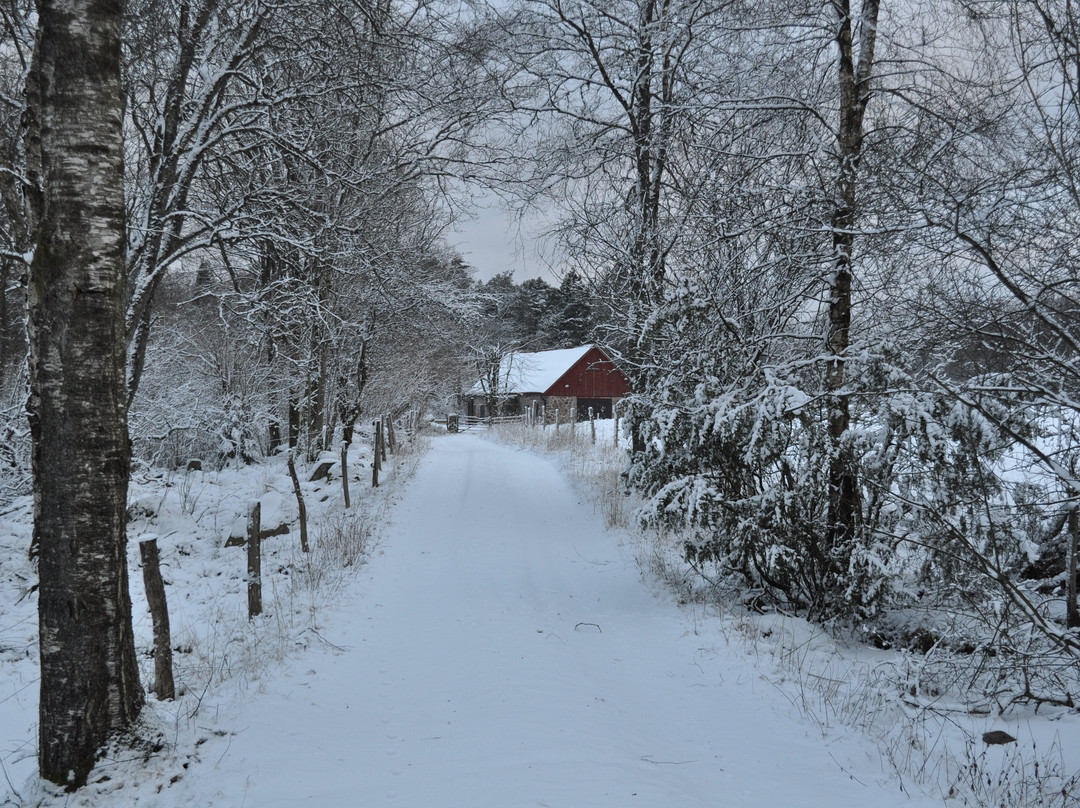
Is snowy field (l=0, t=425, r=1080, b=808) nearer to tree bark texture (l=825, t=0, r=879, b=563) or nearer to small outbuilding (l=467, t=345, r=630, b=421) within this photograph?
tree bark texture (l=825, t=0, r=879, b=563)

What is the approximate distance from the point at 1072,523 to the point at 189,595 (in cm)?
873

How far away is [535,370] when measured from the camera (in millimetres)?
47031

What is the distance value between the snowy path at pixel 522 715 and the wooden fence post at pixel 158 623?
0.60 meters

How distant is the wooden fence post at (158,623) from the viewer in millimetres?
4227

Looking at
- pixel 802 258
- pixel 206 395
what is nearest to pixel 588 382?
pixel 206 395

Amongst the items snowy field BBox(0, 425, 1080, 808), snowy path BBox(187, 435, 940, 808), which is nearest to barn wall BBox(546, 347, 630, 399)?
snowy field BBox(0, 425, 1080, 808)

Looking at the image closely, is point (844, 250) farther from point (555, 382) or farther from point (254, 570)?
point (555, 382)

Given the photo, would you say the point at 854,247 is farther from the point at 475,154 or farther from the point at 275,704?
the point at 475,154

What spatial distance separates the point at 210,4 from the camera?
7.39 metres

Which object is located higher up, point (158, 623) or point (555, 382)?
point (555, 382)

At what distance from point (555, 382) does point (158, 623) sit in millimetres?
40433

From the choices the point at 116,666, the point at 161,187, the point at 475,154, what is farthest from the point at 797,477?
the point at 475,154

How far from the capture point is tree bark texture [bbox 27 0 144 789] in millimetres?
3199

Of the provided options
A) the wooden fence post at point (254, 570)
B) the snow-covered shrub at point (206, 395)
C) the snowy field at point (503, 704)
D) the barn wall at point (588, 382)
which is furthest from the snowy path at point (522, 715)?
the barn wall at point (588, 382)
